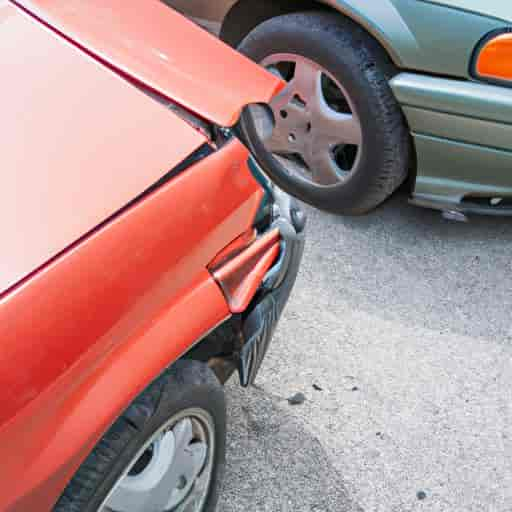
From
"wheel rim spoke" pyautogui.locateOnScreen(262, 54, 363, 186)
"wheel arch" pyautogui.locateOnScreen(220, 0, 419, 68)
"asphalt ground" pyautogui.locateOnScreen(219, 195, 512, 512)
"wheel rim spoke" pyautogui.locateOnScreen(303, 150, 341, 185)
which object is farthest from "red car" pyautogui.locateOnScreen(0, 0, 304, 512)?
"wheel rim spoke" pyautogui.locateOnScreen(303, 150, 341, 185)

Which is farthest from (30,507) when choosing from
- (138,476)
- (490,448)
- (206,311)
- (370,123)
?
(370,123)

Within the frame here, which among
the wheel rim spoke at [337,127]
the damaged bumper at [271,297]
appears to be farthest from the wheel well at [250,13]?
the damaged bumper at [271,297]

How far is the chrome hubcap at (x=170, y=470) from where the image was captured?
1474 mm

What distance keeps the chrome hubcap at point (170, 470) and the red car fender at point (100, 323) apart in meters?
0.22

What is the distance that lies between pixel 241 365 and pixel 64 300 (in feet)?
2.17

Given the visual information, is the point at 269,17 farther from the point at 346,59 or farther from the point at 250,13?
the point at 346,59

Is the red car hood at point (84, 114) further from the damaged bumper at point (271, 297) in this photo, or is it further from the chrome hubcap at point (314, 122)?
the chrome hubcap at point (314, 122)

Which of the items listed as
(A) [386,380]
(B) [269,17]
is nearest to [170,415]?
(A) [386,380]

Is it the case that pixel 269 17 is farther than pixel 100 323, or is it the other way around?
pixel 269 17

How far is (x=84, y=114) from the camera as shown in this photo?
4.69 feet

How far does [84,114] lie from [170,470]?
2.72 feet

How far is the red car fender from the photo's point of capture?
114 centimetres

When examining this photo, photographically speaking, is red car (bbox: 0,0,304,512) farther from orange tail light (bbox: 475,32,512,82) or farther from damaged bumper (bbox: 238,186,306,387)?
orange tail light (bbox: 475,32,512,82)

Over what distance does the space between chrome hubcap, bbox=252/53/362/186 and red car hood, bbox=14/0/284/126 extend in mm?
815
